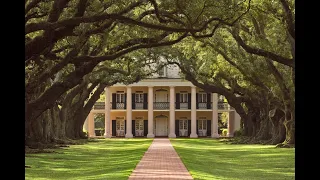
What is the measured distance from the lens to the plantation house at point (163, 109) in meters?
72.9

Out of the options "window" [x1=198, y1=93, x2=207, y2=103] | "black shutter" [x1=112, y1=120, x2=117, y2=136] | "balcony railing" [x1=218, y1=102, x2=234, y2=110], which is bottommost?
"black shutter" [x1=112, y1=120, x2=117, y2=136]

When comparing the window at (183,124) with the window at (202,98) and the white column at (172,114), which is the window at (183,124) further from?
the window at (202,98)

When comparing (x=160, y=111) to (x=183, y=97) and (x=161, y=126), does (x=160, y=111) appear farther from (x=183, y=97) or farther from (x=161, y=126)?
(x=183, y=97)

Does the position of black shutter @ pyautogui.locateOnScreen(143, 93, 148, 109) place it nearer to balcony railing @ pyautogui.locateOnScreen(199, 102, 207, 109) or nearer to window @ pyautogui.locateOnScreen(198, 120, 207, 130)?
balcony railing @ pyautogui.locateOnScreen(199, 102, 207, 109)

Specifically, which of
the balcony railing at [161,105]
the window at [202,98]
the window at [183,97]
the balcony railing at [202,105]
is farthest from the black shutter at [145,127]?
the window at [202,98]

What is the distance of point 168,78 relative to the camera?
240ft

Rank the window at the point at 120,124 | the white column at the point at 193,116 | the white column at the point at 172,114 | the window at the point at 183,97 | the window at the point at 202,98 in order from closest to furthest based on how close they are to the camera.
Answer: the white column at the point at 172,114
the white column at the point at 193,116
the window at the point at 202,98
the window at the point at 183,97
the window at the point at 120,124

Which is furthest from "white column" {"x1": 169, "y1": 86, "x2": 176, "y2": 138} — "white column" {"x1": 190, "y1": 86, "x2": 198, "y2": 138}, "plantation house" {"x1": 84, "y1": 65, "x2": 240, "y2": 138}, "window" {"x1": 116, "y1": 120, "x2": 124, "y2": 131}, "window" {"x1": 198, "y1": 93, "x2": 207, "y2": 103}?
"window" {"x1": 116, "y1": 120, "x2": 124, "y2": 131}

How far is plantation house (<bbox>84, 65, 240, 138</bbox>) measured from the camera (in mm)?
72875

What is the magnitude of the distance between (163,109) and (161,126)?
106 inches

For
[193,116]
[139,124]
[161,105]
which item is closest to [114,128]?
[139,124]

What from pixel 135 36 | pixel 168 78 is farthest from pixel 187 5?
pixel 168 78

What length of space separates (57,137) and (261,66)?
1598 centimetres
